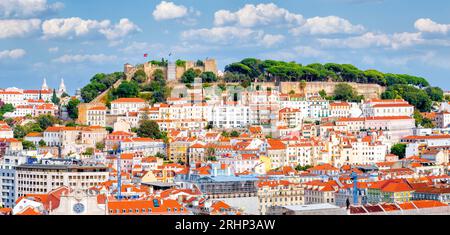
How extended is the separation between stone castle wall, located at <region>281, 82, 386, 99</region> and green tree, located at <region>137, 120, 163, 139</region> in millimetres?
5857

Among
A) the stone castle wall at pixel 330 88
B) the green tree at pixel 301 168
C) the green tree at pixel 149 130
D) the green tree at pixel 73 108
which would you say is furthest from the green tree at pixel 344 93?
the green tree at pixel 73 108

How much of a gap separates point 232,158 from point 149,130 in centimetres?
403

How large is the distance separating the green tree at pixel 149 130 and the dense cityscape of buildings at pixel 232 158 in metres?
0.34

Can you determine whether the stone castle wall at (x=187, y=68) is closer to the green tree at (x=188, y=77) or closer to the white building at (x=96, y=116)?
the green tree at (x=188, y=77)

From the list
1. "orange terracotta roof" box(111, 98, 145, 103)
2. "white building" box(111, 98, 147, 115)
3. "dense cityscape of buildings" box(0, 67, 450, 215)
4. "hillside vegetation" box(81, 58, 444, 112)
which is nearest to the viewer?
"dense cityscape of buildings" box(0, 67, 450, 215)

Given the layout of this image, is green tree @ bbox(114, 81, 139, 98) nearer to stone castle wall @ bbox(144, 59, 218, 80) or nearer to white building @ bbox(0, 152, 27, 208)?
stone castle wall @ bbox(144, 59, 218, 80)

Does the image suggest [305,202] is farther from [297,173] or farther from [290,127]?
[290,127]

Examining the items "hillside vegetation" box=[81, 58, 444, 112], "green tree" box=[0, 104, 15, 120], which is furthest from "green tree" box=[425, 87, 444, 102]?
"green tree" box=[0, 104, 15, 120]

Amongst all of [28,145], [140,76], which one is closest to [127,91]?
[140,76]

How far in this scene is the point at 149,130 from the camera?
23891mm

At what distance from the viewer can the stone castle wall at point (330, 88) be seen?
94.7 feet

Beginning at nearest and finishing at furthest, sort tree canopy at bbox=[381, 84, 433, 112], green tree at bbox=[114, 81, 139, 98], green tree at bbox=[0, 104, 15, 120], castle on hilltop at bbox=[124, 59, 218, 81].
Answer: green tree at bbox=[114, 81, 139, 98], castle on hilltop at bbox=[124, 59, 218, 81], tree canopy at bbox=[381, 84, 433, 112], green tree at bbox=[0, 104, 15, 120]

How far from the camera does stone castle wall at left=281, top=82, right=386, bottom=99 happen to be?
28.9 m
